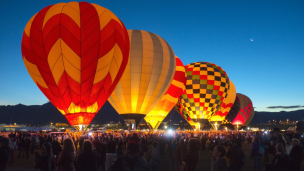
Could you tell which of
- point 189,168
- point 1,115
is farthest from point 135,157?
point 1,115

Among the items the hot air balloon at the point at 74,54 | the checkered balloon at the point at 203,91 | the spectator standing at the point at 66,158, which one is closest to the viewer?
the spectator standing at the point at 66,158

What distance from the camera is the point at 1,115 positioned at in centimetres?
16900

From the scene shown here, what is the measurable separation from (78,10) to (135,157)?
11.8m

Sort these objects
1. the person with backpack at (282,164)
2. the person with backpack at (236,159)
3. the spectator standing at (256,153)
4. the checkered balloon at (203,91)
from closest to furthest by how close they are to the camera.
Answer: the person with backpack at (282,164) < the person with backpack at (236,159) < the spectator standing at (256,153) < the checkered balloon at (203,91)

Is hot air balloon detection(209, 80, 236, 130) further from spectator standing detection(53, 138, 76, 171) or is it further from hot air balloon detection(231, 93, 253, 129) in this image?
spectator standing detection(53, 138, 76, 171)

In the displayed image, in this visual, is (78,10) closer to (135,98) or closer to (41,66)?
(41,66)

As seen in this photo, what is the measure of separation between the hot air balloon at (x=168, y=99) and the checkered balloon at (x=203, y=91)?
5.99 ft

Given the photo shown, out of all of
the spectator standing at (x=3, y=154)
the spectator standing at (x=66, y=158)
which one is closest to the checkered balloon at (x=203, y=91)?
the spectator standing at (x=66, y=158)

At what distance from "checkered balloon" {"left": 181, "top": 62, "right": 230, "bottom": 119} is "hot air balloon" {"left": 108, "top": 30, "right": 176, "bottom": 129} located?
7.31 m

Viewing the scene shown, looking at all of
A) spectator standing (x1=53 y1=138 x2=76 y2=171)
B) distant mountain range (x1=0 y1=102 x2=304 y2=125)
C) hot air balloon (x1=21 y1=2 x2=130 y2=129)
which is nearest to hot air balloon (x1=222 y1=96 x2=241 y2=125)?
hot air balloon (x1=21 y1=2 x2=130 y2=129)

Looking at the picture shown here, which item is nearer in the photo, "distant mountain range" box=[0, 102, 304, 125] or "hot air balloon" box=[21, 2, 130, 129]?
"hot air balloon" box=[21, 2, 130, 129]

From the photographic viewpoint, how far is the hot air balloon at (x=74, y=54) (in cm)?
1315

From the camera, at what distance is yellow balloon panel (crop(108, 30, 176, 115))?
19.9 m

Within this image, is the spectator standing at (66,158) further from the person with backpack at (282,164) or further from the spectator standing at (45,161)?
the person with backpack at (282,164)
